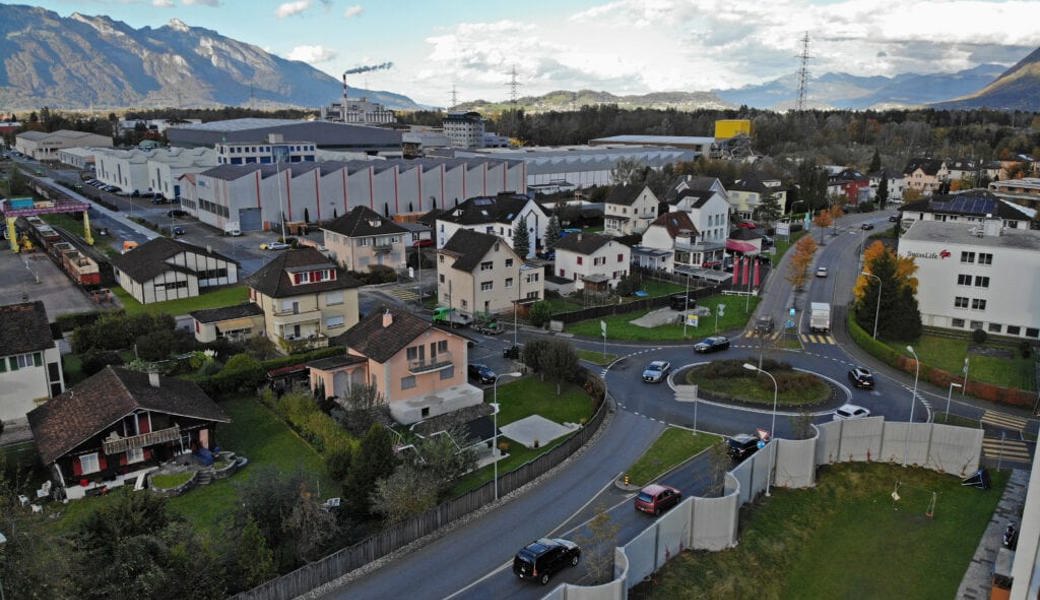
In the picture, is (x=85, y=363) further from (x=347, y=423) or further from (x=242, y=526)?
(x=242, y=526)

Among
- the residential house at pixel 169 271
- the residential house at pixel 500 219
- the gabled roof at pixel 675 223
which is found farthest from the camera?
the residential house at pixel 500 219

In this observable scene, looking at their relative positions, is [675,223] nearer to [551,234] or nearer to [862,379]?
[551,234]

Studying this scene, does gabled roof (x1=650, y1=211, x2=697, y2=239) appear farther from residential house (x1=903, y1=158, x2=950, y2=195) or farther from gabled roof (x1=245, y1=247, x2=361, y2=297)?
residential house (x1=903, y1=158, x2=950, y2=195)

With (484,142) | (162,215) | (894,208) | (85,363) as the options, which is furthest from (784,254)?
(484,142)

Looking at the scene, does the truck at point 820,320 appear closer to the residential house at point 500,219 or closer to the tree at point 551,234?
the residential house at point 500,219

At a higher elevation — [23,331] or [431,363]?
[23,331]

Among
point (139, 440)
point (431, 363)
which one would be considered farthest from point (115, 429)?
point (431, 363)

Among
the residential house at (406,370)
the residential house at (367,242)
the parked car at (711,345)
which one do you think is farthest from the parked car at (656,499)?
→ the residential house at (367,242)
